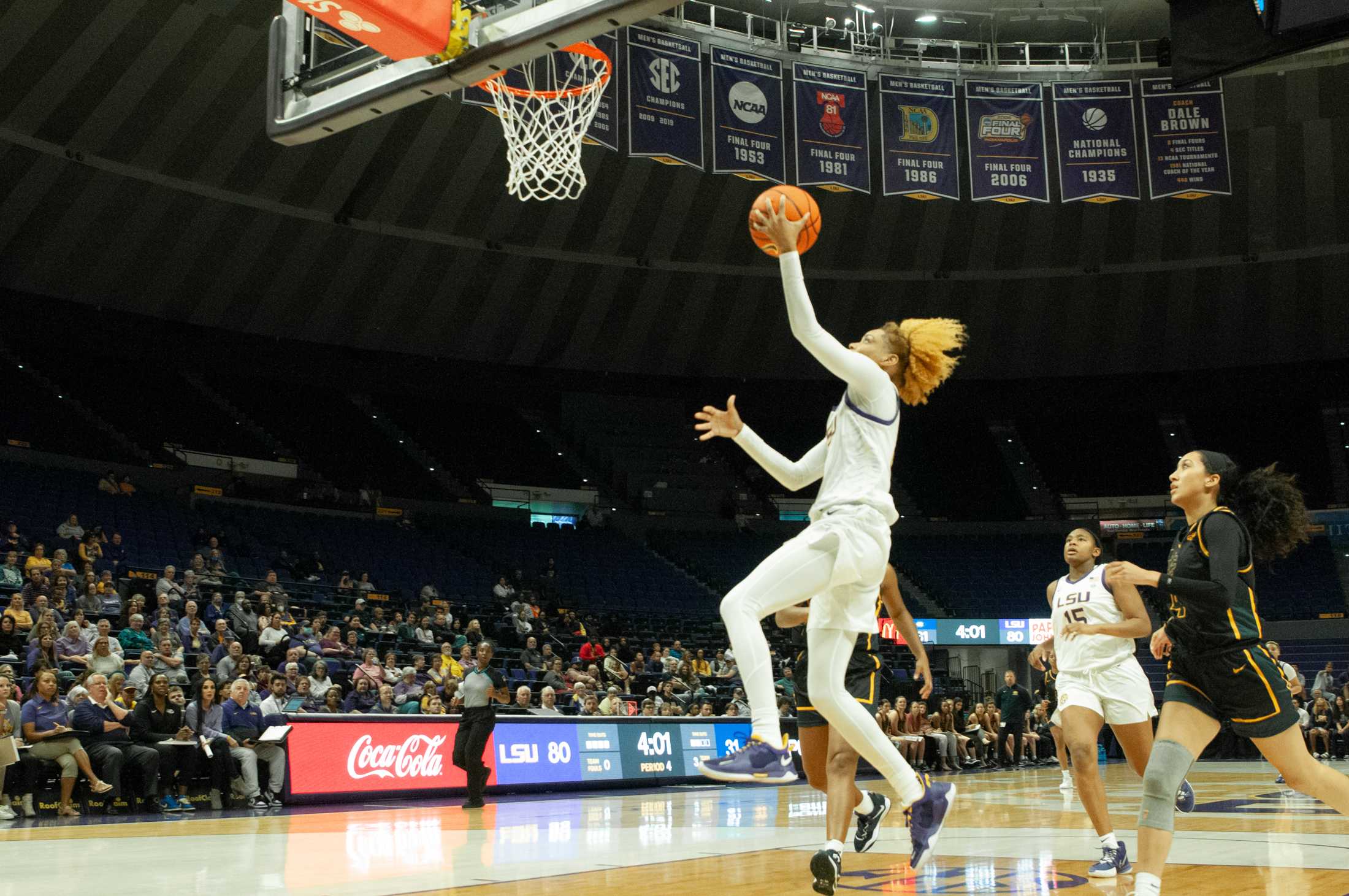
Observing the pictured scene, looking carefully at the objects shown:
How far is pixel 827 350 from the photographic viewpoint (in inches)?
186

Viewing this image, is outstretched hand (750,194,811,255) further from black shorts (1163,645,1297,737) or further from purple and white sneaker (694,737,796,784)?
black shorts (1163,645,1297,737)

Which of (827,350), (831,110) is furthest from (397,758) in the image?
(831,110)

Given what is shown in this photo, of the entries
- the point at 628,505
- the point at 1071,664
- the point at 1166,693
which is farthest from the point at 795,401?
the point at 1166,693

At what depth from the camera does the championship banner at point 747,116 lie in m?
19.7

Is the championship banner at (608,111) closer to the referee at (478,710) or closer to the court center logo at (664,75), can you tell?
the court center logo at (664,75)

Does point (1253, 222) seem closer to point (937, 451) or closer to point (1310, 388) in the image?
point (1310, 388)

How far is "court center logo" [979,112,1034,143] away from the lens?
68.2 ft

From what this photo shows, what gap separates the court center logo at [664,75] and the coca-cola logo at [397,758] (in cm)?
1052

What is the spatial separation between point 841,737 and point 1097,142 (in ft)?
57.6

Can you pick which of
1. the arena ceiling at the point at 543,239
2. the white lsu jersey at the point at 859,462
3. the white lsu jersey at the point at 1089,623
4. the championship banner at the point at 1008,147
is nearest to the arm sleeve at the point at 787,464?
the white lsu jersey at the point at 859,462

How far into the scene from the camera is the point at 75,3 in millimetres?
19312

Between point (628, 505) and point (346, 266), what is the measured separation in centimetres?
1037

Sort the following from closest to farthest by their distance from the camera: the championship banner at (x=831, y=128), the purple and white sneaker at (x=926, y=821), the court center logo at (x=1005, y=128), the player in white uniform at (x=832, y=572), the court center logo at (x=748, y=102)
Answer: the player in white uniform at (x=832, y=572), the purple and white sneaker at (x=926, y=821), the court center logo at (x=748, y=102), the championship banner at (x=831, y=128), the court center logo at (x=1005, y=128)

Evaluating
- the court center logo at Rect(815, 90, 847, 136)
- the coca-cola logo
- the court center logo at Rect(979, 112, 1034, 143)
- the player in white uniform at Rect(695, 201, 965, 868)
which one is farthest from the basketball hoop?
the court center logo at Rect(979, 112, 1034, 143)
